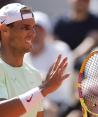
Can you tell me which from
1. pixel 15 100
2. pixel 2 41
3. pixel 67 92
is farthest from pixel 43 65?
pixel 15 100

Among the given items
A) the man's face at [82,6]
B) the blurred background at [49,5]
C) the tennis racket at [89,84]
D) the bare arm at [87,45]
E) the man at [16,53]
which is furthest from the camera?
the blurred background at [49,5]

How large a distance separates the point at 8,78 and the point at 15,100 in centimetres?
49

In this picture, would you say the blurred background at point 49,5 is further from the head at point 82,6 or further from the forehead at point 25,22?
the forehead at point 25,22

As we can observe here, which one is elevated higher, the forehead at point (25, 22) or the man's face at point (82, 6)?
the forehead at point (25, 22)

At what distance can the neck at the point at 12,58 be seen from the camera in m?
5.14

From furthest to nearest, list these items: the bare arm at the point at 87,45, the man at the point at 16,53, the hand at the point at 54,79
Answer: the bare arm at the point at 87,45, the man at the point at 16,53, the hand at the point at 54,79

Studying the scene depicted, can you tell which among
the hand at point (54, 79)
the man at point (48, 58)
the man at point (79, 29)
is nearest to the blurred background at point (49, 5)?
the man at point (79, 29)

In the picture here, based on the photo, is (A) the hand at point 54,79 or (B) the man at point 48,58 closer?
(A) the hand at point 54,79

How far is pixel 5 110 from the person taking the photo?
177 inches

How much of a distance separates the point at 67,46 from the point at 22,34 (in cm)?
284

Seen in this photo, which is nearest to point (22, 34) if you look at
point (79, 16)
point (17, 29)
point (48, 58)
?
point (17, 29)

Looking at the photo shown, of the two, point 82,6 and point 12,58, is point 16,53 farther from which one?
point 82,6

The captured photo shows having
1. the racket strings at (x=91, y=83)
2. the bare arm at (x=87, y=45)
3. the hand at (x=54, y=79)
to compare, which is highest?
the hand at (x=54, y=79)

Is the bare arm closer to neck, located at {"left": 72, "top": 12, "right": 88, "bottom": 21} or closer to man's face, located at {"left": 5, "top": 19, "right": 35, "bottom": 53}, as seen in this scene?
neck, located at {"left": 72, "top": 12, "right": 88, "bottom": 21}
